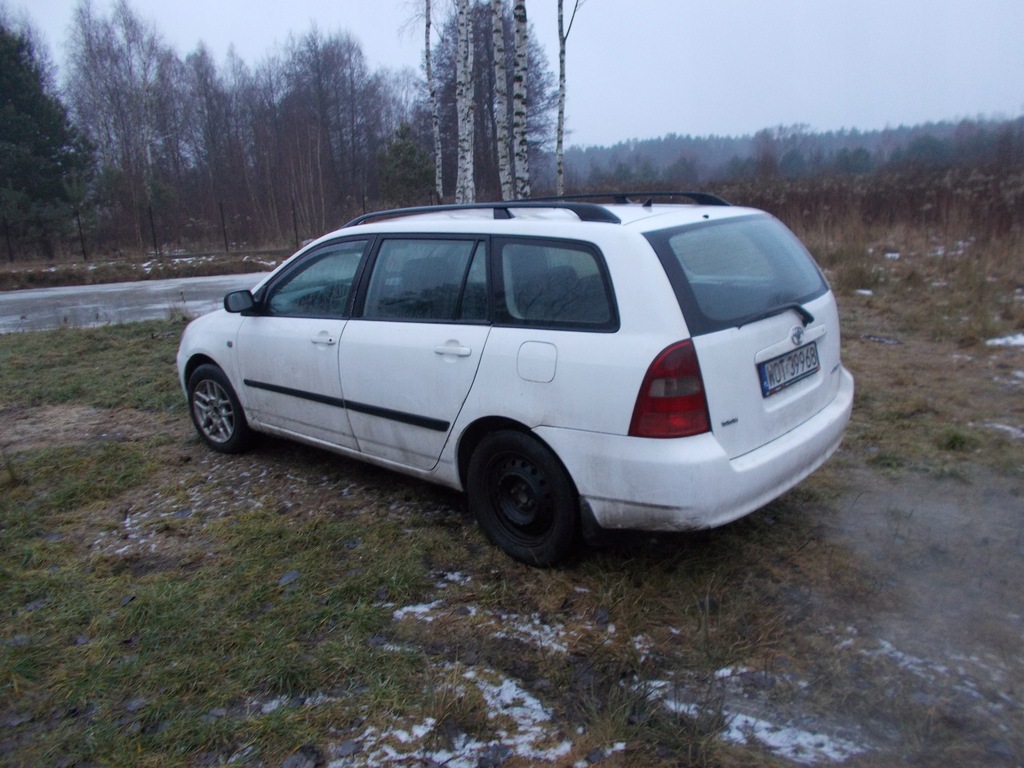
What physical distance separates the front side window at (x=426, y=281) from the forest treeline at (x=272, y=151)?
11.1 metres

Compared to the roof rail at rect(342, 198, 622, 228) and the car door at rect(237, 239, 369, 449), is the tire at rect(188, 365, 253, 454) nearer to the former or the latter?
the car door at rect(237, 239, 369, 449)

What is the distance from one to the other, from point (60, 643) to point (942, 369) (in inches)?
261

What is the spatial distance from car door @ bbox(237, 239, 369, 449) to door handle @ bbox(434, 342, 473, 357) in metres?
0.82

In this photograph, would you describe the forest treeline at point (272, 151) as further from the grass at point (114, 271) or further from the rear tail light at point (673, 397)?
the rear tail light at point (673, 397)

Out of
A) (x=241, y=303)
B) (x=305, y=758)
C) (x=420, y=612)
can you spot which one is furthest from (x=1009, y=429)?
(x=241, y=303)

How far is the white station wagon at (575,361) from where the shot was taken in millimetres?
3137

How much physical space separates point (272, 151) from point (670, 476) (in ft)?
135

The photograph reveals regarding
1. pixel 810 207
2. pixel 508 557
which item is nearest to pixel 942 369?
pixel 508 557

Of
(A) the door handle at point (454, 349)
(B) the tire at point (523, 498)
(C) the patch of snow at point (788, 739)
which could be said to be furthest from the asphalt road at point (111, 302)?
(C) the patch of snow at point (788, 739)

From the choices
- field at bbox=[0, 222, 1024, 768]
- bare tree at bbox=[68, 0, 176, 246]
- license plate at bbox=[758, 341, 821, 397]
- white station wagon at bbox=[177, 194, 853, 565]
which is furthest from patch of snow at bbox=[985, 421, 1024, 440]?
bare tree at bbox=[68, 0, 176, 246]

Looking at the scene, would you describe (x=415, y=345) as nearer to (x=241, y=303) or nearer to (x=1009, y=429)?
(x=241, y=303)

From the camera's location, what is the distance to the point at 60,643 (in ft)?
10.7

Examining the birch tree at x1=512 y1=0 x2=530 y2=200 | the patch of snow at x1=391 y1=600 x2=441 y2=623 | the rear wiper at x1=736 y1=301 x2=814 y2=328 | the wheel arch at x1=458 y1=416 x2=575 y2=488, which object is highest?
the birch tree at x1=512 y1=0 x2=530 y2=200

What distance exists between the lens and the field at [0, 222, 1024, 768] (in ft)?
8.43
